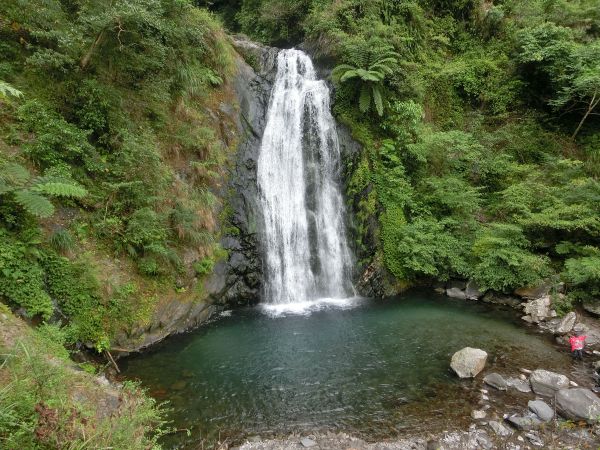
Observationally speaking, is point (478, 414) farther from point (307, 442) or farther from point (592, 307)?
point (592, 307)

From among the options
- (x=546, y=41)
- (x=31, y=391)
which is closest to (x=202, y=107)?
(x=31, y=391)

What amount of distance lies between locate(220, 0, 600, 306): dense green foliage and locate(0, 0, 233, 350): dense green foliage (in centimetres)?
734

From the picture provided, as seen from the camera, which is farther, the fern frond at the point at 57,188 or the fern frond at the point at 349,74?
the fern frond at the point at 349,74

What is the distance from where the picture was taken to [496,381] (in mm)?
7102

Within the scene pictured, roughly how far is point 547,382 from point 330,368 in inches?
174

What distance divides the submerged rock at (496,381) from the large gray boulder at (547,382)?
53cm

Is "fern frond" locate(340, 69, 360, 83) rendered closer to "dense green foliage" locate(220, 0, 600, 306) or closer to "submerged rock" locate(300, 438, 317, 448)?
"dense green foliage" locate(220, 0, 600, 306)

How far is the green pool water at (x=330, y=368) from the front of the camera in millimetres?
6156

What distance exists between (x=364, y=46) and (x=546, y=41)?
27.2ft

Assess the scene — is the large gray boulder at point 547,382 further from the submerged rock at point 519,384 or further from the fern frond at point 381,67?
the fern frond at point 381,67

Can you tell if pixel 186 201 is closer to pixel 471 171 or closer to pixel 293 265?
pixel 293 265

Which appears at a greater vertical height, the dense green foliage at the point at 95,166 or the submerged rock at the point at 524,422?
the dense green foliage at the point at 95,166

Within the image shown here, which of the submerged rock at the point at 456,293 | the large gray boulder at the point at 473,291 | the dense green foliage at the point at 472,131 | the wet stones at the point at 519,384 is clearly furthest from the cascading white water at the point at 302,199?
the wet stones at the point at 519,384

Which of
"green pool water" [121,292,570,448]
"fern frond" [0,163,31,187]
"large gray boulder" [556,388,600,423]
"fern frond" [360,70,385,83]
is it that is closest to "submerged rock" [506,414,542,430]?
"large gray boulder" [556,388,600,423]
